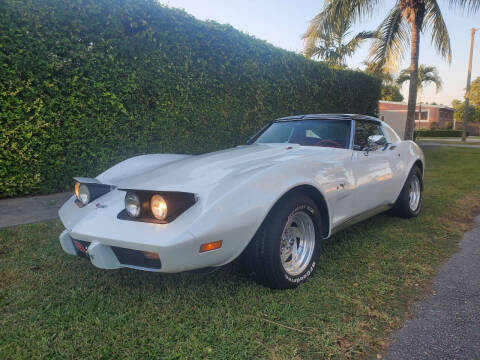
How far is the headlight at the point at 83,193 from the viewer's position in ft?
8.36

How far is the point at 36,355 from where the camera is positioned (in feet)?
5.62

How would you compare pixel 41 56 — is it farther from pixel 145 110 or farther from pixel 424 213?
pixel 424 213

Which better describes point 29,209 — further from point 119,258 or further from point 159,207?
point 159,207

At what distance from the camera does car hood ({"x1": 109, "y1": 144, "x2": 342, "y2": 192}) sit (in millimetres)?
A: 2117

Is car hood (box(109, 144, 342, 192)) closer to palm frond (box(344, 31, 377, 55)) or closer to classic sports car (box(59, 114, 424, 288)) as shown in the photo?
classic sports car (box(59, 114, 424, 288))

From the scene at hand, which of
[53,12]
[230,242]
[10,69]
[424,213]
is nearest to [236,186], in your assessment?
[230,242]

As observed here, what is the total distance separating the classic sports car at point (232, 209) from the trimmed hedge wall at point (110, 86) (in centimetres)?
263

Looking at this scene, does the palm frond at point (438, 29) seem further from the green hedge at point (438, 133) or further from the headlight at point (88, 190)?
the green hedge at point (438, 133)

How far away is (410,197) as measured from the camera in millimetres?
4461

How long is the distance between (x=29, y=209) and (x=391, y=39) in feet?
38.2

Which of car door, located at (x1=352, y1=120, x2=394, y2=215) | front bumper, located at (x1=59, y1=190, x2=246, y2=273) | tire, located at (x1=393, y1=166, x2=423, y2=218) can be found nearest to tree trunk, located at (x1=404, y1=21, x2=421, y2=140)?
tire, located at (x1=393, y1=166, x2=423, y2=218)

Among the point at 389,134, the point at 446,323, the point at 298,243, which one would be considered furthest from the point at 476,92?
the point at 446,323

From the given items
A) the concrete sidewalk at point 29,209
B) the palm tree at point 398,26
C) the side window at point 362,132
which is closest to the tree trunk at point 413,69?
the palm tree at point 398,26

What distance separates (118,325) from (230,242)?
31.5 inches
